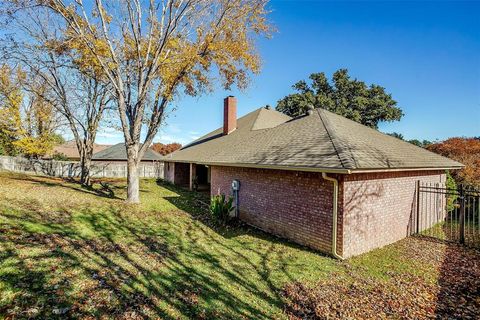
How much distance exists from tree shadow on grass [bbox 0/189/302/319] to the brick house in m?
1.52

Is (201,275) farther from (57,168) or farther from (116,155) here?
(116,155)

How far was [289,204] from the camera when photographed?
28.8ft

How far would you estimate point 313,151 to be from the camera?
8.59 m

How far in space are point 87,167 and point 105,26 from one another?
1107cm

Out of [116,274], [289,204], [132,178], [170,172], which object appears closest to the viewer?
[116,274]

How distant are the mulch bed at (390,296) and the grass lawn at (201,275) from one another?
0.02m

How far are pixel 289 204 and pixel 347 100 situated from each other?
2743 cm

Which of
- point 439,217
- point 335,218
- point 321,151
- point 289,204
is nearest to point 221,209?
point 289,204

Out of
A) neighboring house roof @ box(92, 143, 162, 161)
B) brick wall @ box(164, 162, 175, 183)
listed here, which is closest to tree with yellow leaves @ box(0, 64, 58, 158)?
neighboring house roof @ box(92, 143, 162, 161)

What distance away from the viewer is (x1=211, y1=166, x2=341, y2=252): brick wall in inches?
301

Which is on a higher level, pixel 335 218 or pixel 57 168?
pixel 57 168

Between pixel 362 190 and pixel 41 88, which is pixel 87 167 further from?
pixel 362 190

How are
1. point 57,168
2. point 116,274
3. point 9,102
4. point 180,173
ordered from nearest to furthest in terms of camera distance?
point 116,274 → point 9,102 → point 180,173 → point 57,168

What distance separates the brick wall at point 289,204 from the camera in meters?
7.65
